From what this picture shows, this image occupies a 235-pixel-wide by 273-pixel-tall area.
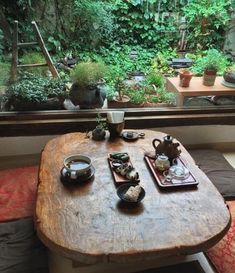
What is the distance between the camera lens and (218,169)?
2.42 meters

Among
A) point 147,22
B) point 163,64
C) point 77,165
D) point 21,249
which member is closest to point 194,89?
point 163,64

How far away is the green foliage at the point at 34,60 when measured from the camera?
2629mm

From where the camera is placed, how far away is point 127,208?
1.51m

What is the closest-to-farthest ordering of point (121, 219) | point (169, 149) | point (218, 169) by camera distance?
point (121, 219) < point (169, 149) < point (218, 169)

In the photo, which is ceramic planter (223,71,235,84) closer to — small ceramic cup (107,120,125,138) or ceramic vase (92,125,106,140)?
small ceramic cup (107,120,125,138)

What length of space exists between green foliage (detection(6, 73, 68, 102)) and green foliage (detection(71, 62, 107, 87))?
169 mm

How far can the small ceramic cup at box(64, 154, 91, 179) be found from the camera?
1.65 metres

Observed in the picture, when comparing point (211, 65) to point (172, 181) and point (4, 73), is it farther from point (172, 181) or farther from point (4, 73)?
point (4, 73)

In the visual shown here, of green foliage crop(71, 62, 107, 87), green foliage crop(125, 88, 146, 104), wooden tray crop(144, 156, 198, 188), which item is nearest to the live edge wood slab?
wooden tray crop(144, 156, 198, 188)

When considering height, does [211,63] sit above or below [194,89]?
above

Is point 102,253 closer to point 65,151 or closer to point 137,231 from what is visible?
point 137,231

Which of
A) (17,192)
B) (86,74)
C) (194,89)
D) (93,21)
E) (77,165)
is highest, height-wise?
(93,21)

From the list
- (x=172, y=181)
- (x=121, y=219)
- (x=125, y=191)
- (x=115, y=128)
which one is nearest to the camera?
(x=121, y=219)

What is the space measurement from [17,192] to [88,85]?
3.20ft
